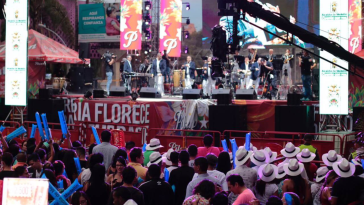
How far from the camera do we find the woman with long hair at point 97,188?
7031mm

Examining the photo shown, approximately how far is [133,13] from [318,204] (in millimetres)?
18953

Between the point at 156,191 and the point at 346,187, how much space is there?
2.26m

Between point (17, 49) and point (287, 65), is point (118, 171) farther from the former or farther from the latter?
point (287, 65)

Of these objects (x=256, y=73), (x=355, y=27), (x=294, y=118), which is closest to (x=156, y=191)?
(x=294, y=118)

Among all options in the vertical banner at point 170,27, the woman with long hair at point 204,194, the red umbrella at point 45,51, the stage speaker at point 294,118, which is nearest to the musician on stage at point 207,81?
the vertical banner at point 170,27

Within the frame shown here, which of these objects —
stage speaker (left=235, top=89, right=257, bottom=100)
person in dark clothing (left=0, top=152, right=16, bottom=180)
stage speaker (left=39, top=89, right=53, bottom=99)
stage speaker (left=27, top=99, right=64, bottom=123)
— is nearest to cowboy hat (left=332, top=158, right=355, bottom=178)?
person in dark clothing (left=0, top=152, right=16, bottom=180)

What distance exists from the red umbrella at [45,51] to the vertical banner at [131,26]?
401 centimetres

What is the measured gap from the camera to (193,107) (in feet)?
59.7

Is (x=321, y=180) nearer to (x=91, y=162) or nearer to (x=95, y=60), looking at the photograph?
(x=91, y=162)

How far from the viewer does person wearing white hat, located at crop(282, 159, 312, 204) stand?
282 inches

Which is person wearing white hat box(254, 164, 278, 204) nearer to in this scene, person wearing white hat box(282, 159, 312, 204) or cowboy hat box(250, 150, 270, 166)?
person wearing white hat box(282, 159, 312, 204)

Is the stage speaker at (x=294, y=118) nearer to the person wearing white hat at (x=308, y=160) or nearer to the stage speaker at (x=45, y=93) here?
the stage speaker at (x=45, y=93)

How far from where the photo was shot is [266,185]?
7160 millimetres

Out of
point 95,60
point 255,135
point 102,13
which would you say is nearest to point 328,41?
point 255,135
